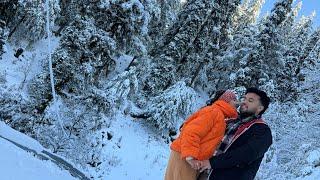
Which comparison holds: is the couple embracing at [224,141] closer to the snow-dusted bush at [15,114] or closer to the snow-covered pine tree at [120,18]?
the snow-dusted bush at [15,114]

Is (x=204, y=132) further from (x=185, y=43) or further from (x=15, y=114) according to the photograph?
(x=185, y=43)

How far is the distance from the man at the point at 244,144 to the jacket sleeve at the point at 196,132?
0.57 feet

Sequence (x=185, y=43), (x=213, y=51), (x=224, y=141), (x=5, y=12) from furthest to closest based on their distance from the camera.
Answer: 1. (x=213, y=51)
2. (x=185, y=43)
3. (x=5, y=12)
4. (x=224, y=141)

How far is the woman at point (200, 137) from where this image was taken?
189 inches

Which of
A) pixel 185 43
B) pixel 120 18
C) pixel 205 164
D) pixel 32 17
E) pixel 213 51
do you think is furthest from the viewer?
pixel 213 51

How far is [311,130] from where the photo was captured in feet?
43.4

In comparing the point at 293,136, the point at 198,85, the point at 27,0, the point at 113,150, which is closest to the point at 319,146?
the point at 293,136

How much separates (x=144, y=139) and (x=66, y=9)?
46.2 ft

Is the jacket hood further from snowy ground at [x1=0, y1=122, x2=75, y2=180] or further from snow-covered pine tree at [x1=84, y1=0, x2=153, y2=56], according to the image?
snow-covered pine tree at [x1=84, y1=0, x2=153, y2=56]

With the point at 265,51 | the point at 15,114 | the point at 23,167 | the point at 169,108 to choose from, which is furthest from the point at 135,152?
the point at 23,167

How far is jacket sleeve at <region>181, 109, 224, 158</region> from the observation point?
188 inches

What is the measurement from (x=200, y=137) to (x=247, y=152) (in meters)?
0.49

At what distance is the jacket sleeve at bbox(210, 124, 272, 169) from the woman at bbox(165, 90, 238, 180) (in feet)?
0.70

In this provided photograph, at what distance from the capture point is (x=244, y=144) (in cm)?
470
